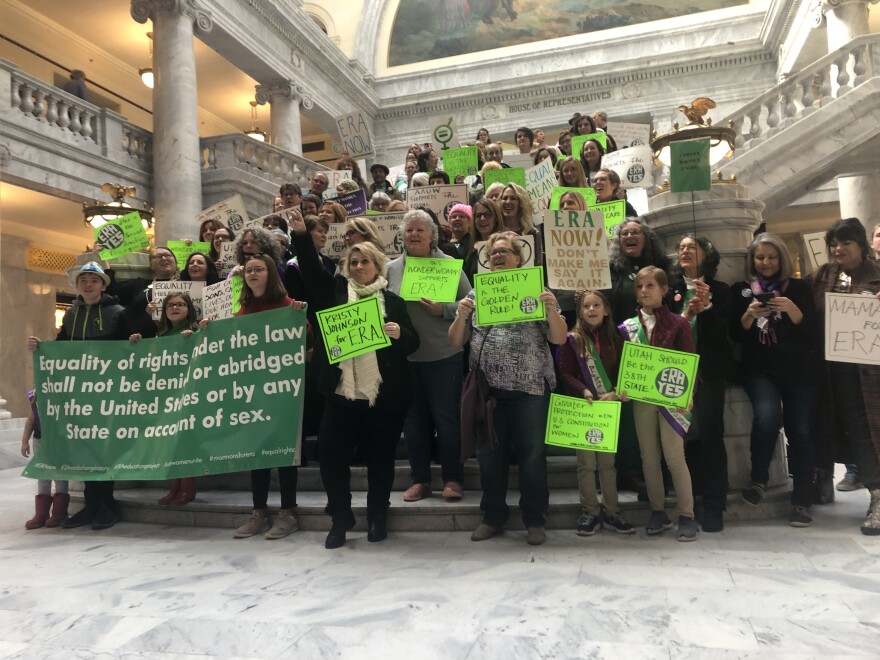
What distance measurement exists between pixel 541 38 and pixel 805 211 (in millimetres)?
9782

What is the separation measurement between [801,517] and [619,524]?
114 centimetres

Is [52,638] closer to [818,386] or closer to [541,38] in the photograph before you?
[818,386]

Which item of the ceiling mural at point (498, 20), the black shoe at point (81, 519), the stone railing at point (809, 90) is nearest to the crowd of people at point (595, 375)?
the black shoe at point (81, 519)

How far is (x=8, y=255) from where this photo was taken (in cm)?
1512

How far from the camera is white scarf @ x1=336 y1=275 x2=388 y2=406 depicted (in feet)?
13.6

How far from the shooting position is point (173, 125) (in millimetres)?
12969

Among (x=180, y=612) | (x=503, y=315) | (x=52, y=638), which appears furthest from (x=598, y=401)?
(x=52, y=638)

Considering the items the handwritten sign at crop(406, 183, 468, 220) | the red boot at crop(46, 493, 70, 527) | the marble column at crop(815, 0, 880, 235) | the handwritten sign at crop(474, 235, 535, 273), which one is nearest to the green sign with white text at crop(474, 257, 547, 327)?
the handwritten sign at crop(474, 235, 535, 273)

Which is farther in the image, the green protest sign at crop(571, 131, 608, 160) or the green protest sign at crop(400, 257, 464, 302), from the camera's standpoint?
the green protest sign at crop(571, 131, 608, 160)

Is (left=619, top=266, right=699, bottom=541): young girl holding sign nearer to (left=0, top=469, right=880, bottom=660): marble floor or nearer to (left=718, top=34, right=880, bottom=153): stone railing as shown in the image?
(left=0, top=469, right=880, bottom=660): marble floor

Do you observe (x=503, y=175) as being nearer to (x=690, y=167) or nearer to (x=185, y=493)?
(x=690, y=167)

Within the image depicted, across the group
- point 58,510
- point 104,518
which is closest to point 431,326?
point 104,518

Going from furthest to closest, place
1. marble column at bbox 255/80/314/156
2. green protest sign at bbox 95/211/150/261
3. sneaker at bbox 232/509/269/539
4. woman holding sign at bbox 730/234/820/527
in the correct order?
marble column at bbox 255/80/314/156 → green protest sign at bbox 95/211/150/261 → sneaker at bbox 232/509/269/539 → woman holding sign at bbox 730/234/820/527

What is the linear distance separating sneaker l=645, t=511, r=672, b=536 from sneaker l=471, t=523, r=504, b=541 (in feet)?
2.99
